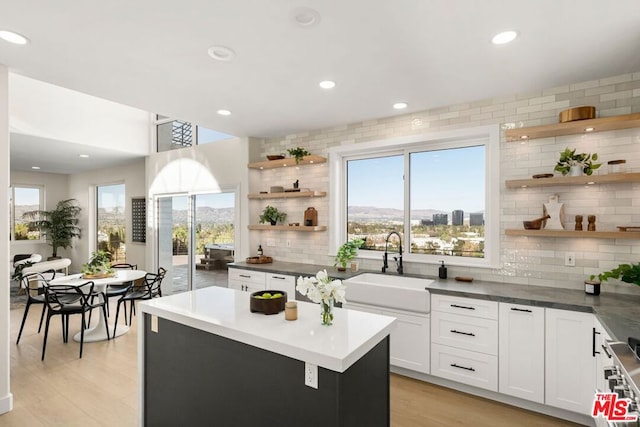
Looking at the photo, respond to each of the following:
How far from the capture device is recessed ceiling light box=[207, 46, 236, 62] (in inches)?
92.0

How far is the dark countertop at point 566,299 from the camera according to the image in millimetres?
1987

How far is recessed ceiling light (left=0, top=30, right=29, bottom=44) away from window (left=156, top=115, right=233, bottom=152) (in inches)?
127

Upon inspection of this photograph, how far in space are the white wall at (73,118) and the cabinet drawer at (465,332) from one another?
19.4 ft

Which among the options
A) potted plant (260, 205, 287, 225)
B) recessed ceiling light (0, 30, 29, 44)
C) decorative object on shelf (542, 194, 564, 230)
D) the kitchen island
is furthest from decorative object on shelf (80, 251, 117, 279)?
decorative object on shelf (542, 194, 564, 230)

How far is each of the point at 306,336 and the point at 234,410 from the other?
0.63 meters

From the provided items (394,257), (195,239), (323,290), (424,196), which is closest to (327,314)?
(323,290)

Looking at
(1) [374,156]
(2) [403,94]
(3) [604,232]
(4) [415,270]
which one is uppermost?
(2) [403,94]

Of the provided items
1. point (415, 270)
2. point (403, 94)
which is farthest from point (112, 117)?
point (415, 270)

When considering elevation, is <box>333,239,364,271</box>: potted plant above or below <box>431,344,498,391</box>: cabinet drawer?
above

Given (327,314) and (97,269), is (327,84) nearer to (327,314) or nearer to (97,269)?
(327,314)

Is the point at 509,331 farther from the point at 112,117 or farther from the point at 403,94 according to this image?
the point at 112,117

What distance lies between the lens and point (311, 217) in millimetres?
4426

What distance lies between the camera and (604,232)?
2.65 meters

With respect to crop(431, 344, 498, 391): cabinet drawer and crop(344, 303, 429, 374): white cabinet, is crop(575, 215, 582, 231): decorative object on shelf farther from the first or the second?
crop(344, 303, 429, 374): white cabinet
